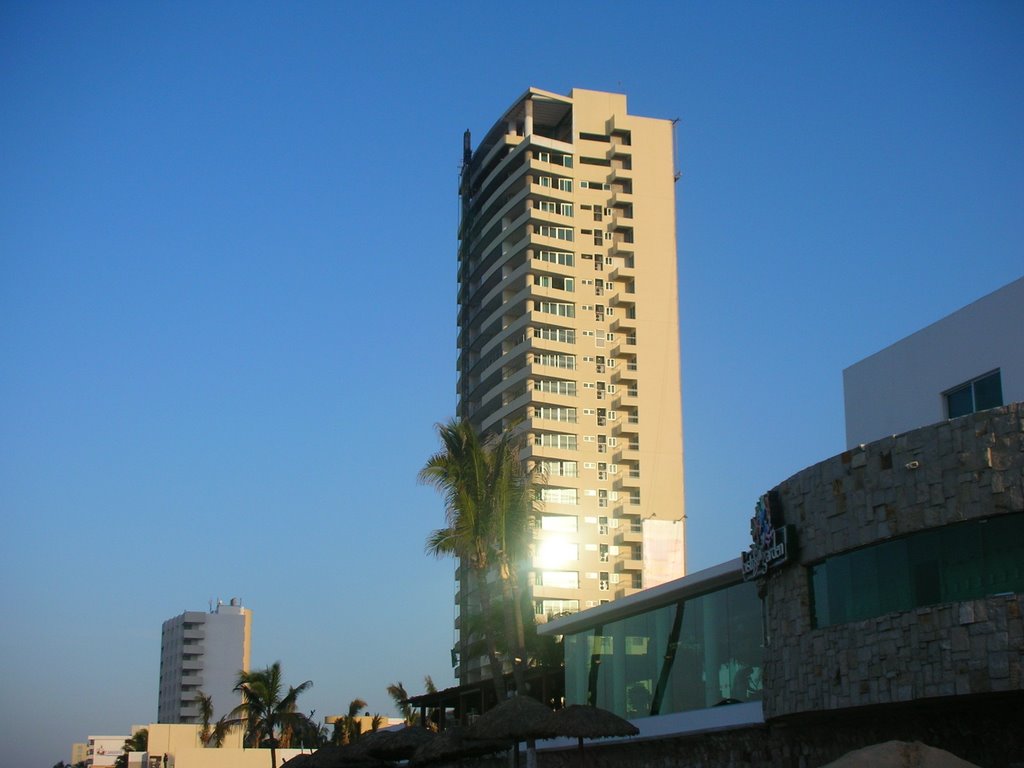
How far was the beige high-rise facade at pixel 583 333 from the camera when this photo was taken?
8400 centimetres

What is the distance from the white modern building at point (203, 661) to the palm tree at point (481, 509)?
404 feet

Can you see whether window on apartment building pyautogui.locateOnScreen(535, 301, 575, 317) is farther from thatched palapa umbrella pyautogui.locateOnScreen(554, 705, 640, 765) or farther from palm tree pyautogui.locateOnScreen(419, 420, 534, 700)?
thatched palapa umbrella pyautogui.locateOnScreen(554, 705, 640, 765)

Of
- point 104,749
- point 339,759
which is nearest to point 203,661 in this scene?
point 104,749

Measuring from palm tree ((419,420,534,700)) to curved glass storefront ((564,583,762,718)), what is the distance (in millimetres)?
4310

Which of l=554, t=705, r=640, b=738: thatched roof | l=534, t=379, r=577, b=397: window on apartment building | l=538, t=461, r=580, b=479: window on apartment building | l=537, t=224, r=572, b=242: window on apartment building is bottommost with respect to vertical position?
l=554, t=705, r=640, b=738: thatched roof

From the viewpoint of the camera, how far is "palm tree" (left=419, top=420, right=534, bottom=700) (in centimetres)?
3653

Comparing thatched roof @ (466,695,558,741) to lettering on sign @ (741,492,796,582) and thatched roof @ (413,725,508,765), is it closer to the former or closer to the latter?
thatched roof @ (413,725,508,765)

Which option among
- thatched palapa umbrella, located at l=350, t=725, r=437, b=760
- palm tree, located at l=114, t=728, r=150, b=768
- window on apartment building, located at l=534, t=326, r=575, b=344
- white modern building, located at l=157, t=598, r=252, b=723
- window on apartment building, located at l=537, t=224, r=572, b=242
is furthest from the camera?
white modern building, located at l=157, t=598, r=252, b=723

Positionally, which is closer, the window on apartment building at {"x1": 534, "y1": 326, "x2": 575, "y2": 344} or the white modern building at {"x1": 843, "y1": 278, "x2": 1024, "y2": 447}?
the white modern building at {"x1": 843, "y1": 278, "x2": 1024, "y2": 447}

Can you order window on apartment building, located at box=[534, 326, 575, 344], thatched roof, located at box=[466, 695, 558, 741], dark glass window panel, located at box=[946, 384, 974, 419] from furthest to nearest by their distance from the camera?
window on apartment building, located at box=[534, 326, 575, 344] < dark glass window panel, located at box=[946, 384, 974, 419] < thatched roof, located at box=[466, 695, 558, 741]

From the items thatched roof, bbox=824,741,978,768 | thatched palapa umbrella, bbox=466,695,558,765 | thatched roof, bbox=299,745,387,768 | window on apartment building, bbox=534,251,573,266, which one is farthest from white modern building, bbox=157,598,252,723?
thatched roof, bbox=824,741,978,768

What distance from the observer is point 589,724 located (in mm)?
24344

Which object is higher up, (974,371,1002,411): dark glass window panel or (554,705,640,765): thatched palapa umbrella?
(974,371,1002,411): dark glass window panel

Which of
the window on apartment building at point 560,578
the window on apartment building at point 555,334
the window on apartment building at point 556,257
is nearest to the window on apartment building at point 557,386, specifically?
the window on apartment building at point 555,334
